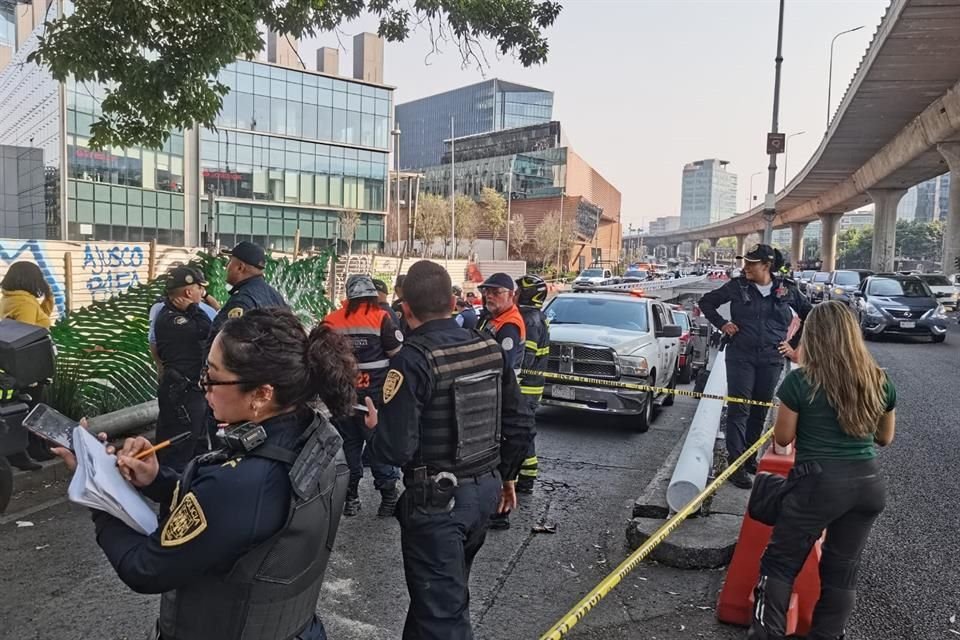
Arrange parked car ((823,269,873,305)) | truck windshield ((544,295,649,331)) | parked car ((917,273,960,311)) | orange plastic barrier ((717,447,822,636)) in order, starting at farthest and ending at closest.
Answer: parked car ((917,273,960,311)) → parked car ((823,269,873,305)) → truck windshield ((544,295,649,331)) → orange plastic barrier ((717,447,822,636))

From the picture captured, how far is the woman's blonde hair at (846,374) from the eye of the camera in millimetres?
3248

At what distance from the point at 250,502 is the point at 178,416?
13.9 ft

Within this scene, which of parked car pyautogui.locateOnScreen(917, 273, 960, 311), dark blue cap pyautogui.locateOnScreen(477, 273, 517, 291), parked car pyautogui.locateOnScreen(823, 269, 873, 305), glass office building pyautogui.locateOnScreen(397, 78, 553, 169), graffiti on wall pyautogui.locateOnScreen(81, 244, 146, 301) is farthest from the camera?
glass office building pyautogui.locateOnScreen(397, 78, 553, 169)

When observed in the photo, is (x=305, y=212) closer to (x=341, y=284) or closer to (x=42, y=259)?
(x=341, y=284)

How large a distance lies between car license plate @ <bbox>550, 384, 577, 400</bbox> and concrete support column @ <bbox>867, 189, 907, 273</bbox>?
41.9m

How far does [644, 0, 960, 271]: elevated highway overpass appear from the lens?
2052 cm

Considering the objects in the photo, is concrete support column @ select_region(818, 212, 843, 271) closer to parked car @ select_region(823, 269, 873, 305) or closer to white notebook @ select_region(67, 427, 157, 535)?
parked car @ select_region(823, 269, 873, 305)

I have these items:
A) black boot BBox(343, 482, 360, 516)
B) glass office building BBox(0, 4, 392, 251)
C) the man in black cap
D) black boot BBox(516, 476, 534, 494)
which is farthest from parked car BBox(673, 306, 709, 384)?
glass office building BBox(0, 4, 392, 251)

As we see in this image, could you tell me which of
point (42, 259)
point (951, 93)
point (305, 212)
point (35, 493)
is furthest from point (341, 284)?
point (305, 212)

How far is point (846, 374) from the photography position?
3271 mm

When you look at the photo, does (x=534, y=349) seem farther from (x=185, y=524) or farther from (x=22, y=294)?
(x=185, y=524)

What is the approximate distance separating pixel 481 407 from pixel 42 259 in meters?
11.0

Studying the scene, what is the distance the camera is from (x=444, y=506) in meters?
2.86

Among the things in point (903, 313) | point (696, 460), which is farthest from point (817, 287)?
point (696, 460)
